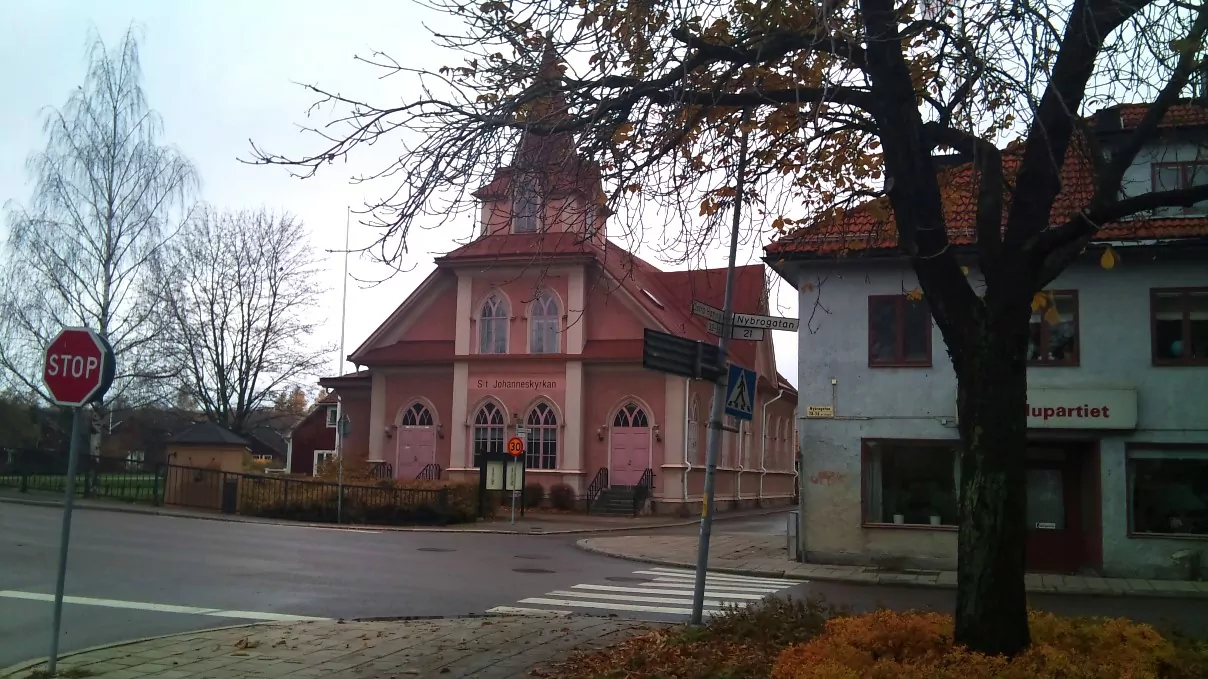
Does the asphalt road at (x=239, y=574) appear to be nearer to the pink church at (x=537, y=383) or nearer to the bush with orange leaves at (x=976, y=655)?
the bush with orange leaves at (x=976, y=655)

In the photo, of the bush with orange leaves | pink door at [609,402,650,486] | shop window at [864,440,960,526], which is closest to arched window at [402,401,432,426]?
pink door at [609,402,650,486]

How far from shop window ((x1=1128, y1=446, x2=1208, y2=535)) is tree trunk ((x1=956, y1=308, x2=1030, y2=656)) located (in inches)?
523

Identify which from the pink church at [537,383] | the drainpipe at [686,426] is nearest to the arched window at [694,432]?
the pink church at [537,383]

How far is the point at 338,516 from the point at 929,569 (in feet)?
51.8

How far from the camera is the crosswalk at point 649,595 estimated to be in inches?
483

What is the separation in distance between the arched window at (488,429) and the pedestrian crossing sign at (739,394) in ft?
84.7

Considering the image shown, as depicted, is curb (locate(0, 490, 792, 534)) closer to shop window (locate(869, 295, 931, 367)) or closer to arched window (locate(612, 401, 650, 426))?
arched window (locate(612, 401, 650, 426))

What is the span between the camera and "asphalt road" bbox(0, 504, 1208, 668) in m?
11.1

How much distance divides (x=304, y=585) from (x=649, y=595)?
185 inches

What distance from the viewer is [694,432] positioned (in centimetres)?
3603

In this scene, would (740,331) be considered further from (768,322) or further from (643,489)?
(643,489)

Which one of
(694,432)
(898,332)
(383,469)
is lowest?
(383,469)

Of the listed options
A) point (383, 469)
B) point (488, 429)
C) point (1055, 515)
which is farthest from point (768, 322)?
point (383, 469)

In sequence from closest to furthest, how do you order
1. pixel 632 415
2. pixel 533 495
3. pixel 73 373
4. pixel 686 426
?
pixel 73 373 < pixel 533 495 < pixel 686 426 < pixel 632 415
